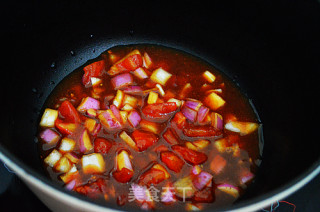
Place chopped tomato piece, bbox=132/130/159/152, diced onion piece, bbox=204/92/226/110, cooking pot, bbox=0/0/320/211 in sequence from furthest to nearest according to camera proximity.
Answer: diced onion piece, bbox=204/92/226/110, chopped tomato piece, bbox=132/130/159/152, cooking pot, bbox=0/0/320/211

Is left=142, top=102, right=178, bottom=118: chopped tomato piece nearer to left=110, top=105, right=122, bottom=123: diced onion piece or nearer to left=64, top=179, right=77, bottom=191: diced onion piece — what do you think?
left=110, top=105, right=122, bottom=123: diced onion piece

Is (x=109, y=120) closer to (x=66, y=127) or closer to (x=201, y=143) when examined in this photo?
(x=66, y=127)

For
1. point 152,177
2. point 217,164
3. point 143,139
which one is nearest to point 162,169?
point 152,177

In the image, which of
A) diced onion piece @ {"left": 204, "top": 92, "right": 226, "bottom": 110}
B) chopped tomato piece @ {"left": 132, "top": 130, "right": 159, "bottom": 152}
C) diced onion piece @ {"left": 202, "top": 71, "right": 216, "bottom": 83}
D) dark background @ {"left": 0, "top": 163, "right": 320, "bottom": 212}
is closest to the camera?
dark background @ {"left": 0, "top": 163, "right": 320, "bottom": 212}

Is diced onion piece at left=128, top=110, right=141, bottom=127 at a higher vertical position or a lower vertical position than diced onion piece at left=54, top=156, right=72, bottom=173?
higher

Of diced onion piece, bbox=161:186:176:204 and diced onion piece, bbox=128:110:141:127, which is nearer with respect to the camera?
diced onion piece, bbox=161:186:176:204

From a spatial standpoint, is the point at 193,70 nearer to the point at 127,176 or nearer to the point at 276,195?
the point at 127,176

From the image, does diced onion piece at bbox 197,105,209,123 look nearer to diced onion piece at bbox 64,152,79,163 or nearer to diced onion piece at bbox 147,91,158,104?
diced onion piece at bbox 147,91,158,104

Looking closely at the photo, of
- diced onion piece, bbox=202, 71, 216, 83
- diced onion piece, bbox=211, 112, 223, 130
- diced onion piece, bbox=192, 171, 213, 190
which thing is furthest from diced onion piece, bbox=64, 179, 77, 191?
diced onion piece, bbox=202, 71, 216, 83

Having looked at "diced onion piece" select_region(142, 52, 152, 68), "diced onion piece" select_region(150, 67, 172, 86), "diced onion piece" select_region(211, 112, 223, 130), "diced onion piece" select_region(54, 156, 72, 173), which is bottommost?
"diced onion piece" select_region(54, 156, 72, 173)
